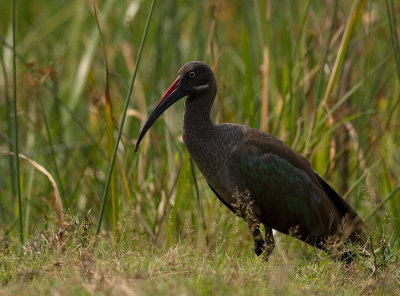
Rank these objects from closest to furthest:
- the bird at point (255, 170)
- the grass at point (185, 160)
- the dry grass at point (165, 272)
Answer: the dry grass at point (165, 272) < the grass at point (185, 160) < the bird at point (255, 170)

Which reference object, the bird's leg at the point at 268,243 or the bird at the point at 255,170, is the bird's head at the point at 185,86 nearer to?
the bird at the point at 255,170


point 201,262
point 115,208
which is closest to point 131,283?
point 201,262

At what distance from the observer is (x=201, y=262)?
12.6 ft

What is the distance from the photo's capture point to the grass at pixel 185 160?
12.0 ft

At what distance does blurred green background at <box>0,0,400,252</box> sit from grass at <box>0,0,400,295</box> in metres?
0.02

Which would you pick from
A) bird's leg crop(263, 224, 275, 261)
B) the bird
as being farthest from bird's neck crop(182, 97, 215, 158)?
bird's leg crop(263, 224, 275, 261)

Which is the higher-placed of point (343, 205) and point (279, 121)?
point (279, 121)

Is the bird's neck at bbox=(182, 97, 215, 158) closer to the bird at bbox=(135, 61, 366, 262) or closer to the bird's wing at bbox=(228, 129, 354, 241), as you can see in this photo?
the bird at bbox=(135, 61, 366, 262)

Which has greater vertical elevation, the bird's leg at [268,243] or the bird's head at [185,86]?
A: the bird's head at [185,86]

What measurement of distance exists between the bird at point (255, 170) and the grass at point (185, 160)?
19 cm

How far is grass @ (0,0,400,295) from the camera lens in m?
3.67

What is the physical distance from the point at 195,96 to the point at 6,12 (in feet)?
23.7

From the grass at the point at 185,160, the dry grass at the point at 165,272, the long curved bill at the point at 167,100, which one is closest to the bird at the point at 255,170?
the long curved bill at the point at 167,100

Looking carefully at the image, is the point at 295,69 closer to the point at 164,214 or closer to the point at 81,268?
the point at 164,214
